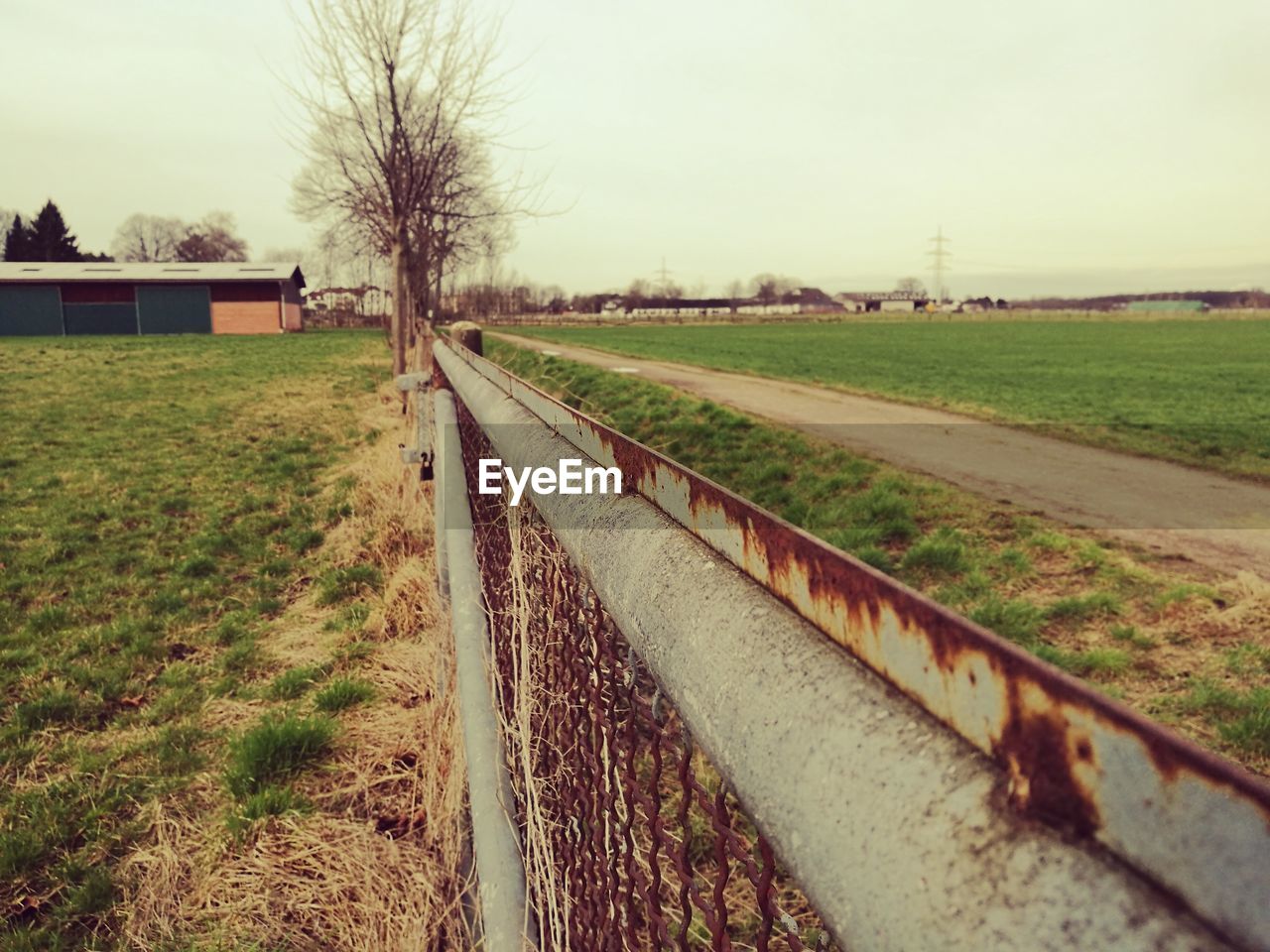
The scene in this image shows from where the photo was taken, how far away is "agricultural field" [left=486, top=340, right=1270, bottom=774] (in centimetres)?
392

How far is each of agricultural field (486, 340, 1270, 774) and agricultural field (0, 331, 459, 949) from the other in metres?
1.64

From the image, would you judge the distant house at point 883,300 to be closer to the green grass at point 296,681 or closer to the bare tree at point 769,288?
the bare tree at point 769,288

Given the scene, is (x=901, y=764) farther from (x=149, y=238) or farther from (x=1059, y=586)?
(x=149, y=238)

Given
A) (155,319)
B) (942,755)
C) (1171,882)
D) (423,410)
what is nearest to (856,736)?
(942,755)

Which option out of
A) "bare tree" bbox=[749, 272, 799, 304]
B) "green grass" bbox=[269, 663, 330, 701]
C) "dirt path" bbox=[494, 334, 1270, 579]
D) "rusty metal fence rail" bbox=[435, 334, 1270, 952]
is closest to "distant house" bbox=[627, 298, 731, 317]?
"bare tree" bbox=[749, 272, 799, 304]

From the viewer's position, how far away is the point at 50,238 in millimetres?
70000

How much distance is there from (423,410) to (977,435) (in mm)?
8216

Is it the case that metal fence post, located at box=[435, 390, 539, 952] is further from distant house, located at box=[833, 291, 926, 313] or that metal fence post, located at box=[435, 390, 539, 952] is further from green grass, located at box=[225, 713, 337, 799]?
distant house, located at box=[833, 291, 926, 313]

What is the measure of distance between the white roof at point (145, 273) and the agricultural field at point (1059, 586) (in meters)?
49.6

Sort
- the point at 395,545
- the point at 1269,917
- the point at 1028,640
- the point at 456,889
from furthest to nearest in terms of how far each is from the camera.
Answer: the point at 395,545, the point at 1028,640, the point at 456,889, the point at 1269,917

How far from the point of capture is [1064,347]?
3884 centimetres

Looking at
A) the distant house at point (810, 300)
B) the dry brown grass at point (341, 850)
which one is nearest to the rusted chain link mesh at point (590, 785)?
the dry brown grass at point (341, 850)

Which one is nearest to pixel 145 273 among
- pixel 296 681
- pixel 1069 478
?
pixel 1069 478

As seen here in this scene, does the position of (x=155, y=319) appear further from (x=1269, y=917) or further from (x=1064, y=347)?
(x=1269, y=917)
